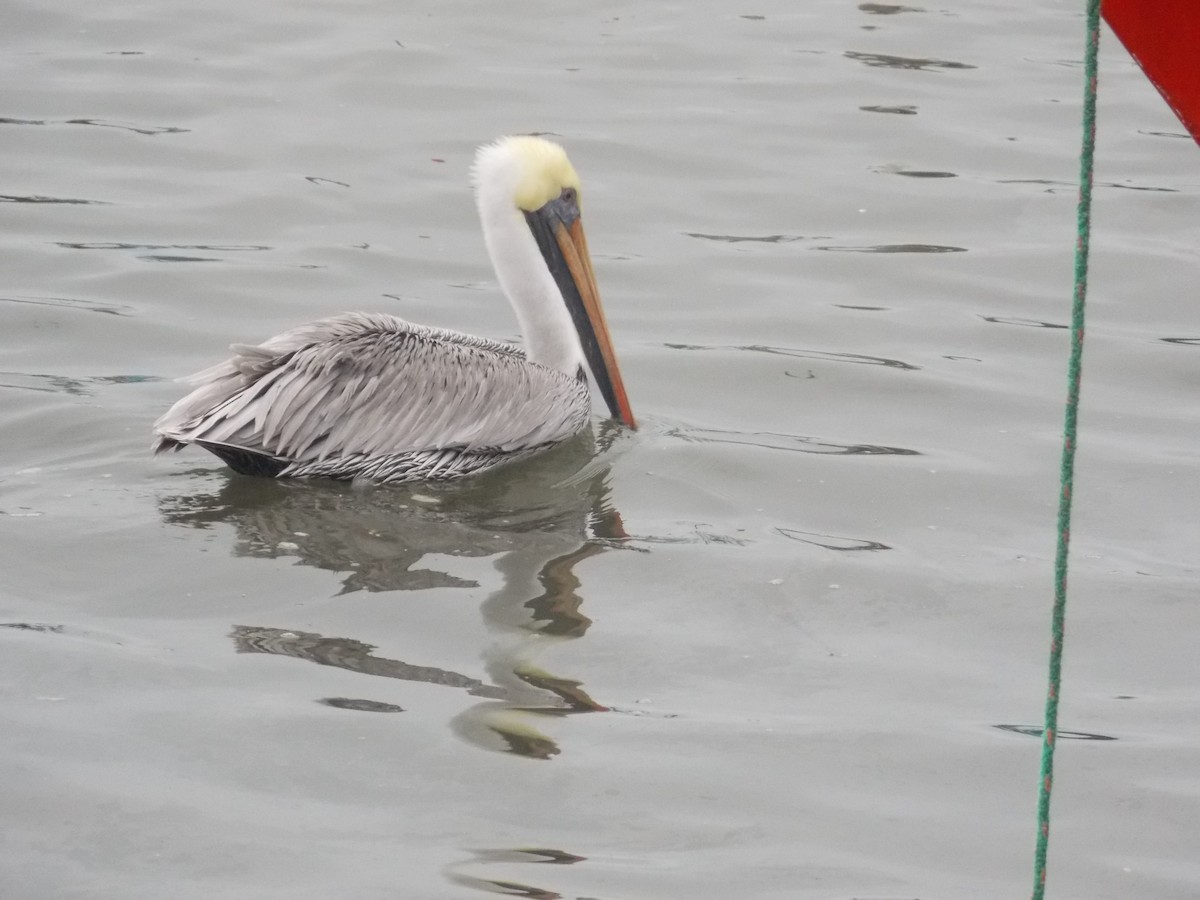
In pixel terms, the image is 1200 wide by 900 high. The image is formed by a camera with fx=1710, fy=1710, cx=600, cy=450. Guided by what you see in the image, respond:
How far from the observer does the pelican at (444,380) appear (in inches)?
194

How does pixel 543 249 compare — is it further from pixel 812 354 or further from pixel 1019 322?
pixel 1019 322

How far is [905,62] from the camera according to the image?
9.59 meters

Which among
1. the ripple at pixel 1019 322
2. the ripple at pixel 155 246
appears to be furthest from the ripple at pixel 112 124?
the ripple at pixel 1019 322

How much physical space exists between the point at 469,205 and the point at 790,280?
5.25 ft

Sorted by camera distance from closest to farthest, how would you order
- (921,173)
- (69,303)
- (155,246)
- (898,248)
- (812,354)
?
(812,354), (69,303), (155,246), (898,248), (921,173)

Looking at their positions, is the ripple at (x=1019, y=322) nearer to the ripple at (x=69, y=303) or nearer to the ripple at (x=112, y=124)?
the ripple at (x=69, y=303)

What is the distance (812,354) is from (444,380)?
62.1 inches

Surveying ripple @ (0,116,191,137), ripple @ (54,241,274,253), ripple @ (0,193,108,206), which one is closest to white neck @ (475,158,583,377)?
ripple @ (54,241,274,253)

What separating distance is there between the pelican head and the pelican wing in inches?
5.9

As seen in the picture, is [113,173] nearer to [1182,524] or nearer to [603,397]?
[603,397]

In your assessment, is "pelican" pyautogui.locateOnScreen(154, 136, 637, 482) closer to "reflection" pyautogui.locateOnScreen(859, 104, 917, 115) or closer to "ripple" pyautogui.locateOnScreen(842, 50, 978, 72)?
"reflection" pyautogui.locateOnScreen(859, 104, 917, 115)

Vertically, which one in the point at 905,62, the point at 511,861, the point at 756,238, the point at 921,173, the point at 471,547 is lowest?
the point at 511,861

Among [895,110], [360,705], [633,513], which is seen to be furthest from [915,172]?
[360,705]

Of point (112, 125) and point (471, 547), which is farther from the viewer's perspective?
point (112, 125)
